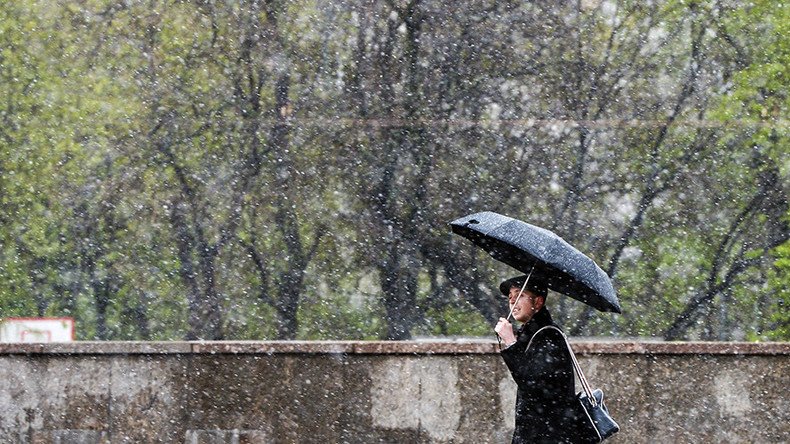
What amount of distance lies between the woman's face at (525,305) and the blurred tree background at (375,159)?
6.44 meters

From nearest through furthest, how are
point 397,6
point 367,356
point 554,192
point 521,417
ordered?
point 521,417 → point 367,356 → point 554,192 → point 397,6

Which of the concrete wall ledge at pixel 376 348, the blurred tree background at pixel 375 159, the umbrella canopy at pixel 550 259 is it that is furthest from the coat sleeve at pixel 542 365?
the blurred tree background at pixel 375 159

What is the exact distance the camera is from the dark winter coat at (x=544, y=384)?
13.9 ft

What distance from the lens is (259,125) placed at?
12.3m

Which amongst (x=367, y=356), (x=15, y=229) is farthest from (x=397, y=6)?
(x=367, y=356)

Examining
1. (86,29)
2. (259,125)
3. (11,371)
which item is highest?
(86,29)

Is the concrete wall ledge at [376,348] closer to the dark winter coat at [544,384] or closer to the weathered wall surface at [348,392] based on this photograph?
the weathered wall surface at [348,392]

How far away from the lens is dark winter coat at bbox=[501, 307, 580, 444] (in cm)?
423

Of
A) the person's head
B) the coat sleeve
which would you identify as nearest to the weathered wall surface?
the person's head

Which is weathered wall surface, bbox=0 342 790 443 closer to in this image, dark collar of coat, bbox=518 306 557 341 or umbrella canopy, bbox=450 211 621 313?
umbrella canopy, bbox=450 211 621 313

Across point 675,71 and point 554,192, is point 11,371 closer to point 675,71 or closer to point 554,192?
point 554,192

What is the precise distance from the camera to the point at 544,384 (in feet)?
13.9

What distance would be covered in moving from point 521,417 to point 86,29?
9.92 meters

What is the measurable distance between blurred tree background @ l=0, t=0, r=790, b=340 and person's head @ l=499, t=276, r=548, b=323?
21.0 ft
